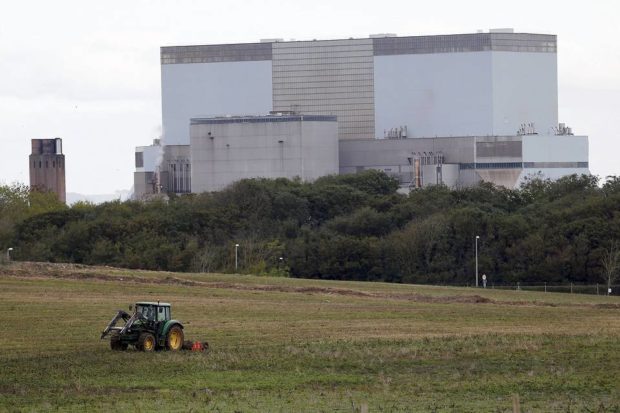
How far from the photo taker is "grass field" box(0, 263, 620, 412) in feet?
119

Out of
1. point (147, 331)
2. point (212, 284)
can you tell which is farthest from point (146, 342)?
point (212, 284)

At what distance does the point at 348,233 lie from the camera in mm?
147000

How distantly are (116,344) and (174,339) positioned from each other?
2005 millimetres

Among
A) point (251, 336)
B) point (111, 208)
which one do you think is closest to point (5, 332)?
point (251, 336)

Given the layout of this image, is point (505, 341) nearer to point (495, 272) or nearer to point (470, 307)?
point (470, 307)

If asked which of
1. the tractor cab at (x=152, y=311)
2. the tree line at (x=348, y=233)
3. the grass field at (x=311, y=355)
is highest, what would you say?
the tree line at (x=348, y=233)

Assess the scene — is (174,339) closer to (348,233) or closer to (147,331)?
(147,331)

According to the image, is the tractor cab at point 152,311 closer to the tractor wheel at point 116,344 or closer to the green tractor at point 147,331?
the green tractor at point 147,331

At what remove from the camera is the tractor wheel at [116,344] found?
4956 cm

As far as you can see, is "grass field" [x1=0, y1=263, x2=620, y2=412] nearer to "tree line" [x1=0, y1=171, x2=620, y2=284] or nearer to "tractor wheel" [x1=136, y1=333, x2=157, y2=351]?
"tractor wheel" [x1=136, y1=333, x2=157, y2=351]

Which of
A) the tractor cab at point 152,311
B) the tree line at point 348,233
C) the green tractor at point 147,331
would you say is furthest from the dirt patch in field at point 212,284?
the tractor cab at point 152,311

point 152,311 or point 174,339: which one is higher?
point 152,311

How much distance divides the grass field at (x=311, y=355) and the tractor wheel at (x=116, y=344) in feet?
2.66

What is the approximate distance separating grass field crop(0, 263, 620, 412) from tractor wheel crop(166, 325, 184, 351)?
146cm
